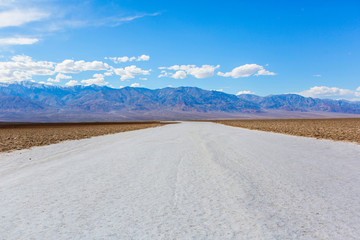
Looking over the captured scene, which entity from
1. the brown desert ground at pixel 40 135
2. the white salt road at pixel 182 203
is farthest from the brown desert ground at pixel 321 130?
the brown desert ground at pixel 40 135

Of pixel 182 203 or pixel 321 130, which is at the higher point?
pixel 182 203

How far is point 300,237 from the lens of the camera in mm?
2893

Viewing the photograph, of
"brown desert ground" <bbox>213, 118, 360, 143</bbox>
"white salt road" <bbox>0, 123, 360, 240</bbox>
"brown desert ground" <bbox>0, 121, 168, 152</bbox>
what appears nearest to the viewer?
"white salt road" <bbox>0, 123, 360, 240</bbox>

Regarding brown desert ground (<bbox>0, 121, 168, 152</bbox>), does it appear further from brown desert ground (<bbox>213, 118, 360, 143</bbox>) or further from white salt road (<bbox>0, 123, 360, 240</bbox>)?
brown desert ground (<bbox>213, 118, 360, 143</bbox>)

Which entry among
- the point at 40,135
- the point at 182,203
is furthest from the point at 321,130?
the point at 40,135

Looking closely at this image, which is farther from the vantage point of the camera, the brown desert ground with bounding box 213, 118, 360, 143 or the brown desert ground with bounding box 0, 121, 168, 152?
the brown desert ground with bounding box 213, 118, 360, 143

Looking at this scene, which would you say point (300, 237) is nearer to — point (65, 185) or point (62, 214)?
point (62, 214)

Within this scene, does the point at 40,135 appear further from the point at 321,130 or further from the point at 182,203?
the point at 321,130

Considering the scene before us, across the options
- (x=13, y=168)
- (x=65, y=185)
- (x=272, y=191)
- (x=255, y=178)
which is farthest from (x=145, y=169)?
(x=13, y=168)

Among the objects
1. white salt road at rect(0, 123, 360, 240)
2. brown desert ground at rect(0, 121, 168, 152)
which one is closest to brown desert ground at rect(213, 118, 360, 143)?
white salt road at rect(0, 123, 360, 240)

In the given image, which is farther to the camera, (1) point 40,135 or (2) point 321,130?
(2) point 321,130

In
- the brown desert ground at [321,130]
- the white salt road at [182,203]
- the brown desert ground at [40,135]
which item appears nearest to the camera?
the white salt road at [182,203]

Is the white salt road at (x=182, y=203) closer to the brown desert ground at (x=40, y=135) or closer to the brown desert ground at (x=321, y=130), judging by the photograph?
the brown desert ground at (x=40, y=135)

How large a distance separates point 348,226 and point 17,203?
18.1 feet
